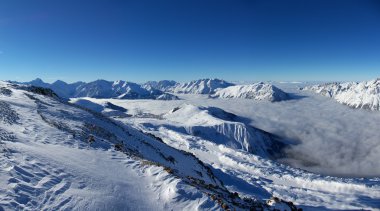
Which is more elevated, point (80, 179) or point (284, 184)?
point (80, 179)

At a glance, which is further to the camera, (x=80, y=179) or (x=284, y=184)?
(x=284, y=184)

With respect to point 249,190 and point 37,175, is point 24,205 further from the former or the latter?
point 249,190

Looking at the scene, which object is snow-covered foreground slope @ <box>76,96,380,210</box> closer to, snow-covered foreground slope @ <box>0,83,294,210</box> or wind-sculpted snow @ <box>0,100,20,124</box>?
snow-covered foreground slope @ <box>0,83,294,210</box>

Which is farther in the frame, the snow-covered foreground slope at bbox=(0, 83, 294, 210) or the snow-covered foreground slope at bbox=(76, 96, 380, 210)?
the snow-covered foreground slope at bbox=(76, 96, 380, 210)

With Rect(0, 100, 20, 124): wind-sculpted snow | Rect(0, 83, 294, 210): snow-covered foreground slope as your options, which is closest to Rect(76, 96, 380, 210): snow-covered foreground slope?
Rect(0, 83, 294, 210): snow-covered foreground slope

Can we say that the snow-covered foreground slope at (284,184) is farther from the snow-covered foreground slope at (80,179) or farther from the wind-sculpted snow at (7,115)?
the wind-sculpted snow at (7,115)

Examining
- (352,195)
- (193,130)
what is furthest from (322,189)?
(193,130)

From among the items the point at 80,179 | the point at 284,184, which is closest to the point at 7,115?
the point at 80,179

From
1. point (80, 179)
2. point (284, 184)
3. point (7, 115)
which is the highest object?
point (7, 115)

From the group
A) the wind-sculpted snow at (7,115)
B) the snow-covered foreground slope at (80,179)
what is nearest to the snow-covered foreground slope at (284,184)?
the snow-covered foreground slope at (80,179)

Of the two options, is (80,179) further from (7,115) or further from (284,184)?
(284,184)

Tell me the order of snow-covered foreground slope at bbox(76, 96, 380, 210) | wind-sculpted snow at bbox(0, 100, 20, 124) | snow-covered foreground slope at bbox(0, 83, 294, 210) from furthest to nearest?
snow-covered foreground slope at bbox(76, 96, 380, 210)
wind-sculpted snow at bbox(0, 100, 20, 124)
snow-covered foreground slope at bbox(0, 83, 294, 210)

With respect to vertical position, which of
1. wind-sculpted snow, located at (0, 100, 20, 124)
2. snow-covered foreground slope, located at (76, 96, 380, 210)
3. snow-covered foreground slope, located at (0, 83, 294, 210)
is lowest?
snow-covered foreground slope, located at (76, 96, 380, 210)
